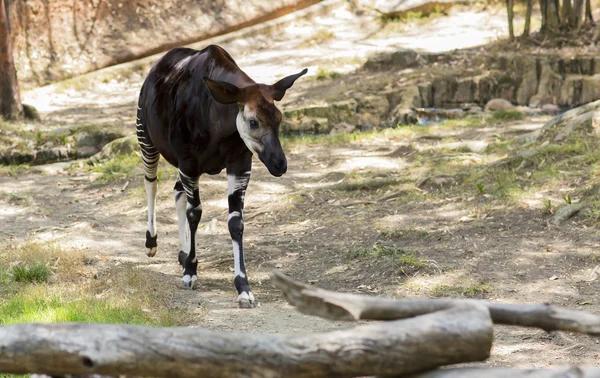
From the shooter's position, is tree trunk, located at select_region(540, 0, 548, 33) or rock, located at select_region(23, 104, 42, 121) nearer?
rock, located at select_region(23, 104, 42, 121)

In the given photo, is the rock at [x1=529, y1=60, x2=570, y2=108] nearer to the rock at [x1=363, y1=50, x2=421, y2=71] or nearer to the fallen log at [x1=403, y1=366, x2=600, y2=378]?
the rock at [x1=363, y1=50, x2=421, y2=71]

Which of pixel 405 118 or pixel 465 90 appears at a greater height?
pixel 465 90

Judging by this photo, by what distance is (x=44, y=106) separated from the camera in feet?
46.8

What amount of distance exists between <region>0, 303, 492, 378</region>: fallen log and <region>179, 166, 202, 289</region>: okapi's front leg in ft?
11.4

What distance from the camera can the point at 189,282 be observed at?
610 centimetres

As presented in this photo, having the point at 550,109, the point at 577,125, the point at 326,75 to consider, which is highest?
the point at 577,125

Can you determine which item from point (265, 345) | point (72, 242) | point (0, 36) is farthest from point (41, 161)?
point (265, 345)

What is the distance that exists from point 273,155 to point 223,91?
0.53 metres

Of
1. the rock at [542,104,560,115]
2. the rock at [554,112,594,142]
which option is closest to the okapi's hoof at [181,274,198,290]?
the rock at [554,112,594,142]

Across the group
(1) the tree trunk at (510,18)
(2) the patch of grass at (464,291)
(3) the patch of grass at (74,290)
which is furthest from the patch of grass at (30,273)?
(1) the tree trunk at (510,18)

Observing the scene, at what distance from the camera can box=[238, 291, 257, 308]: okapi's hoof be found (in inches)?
218

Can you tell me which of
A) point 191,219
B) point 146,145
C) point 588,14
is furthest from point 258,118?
point 588,14

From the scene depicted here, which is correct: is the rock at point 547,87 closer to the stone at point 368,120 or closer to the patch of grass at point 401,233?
the stone at point 368,120

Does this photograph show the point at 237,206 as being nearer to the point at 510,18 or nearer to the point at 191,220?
the point at 191,220
